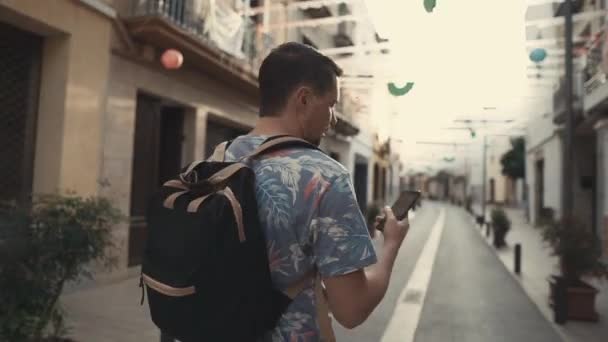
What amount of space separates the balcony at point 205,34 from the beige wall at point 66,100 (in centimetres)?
98

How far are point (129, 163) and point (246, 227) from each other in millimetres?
7497

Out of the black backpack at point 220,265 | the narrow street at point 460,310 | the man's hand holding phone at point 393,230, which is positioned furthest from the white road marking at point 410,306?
the black backpack at point 220,265

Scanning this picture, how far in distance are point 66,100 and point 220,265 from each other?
6576 millimetres

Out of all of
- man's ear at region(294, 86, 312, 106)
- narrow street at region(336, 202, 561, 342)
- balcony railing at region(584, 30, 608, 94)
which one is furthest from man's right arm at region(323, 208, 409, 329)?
balcony railing at region(584, 30, 608, 94)

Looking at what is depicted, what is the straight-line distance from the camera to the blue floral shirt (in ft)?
Answer: 3.72

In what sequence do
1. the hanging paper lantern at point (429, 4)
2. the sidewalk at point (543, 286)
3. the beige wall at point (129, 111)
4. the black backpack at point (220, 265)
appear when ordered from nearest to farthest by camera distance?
1. the black backpack at point (220, 265)
2. the sidewalk at point (543, 286)
3. the hanging paper lantern at point (429, 4)
4. the beige wall at point (129, 111)

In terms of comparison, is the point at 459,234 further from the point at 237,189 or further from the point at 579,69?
the point at 237,189

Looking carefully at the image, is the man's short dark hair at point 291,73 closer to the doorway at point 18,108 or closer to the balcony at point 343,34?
the doorway at point 18,108

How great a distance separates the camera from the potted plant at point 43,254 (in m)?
3.58

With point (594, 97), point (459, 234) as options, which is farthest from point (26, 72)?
point (459, 234)

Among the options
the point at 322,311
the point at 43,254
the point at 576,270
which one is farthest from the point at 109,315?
the point at 576,270

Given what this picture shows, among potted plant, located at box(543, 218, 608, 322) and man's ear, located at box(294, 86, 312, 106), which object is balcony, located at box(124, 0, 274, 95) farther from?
man's ear, located at box(294, 86, 312, 106)

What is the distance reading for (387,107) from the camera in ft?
58.1

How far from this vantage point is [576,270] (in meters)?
6.54
